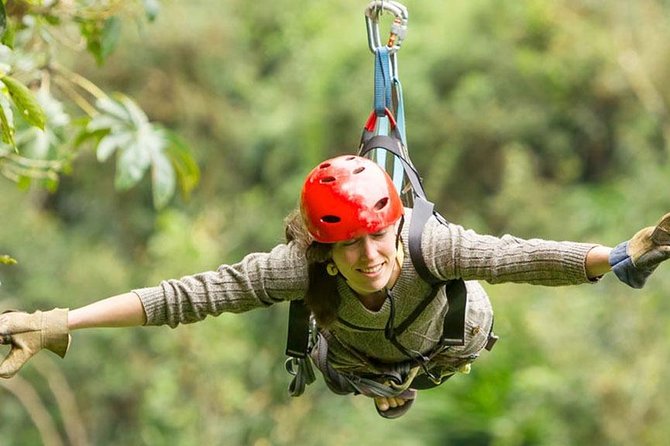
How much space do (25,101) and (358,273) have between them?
0.76 meters

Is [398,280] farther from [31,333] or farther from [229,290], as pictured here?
[31,333]

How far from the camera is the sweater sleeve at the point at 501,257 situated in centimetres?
240

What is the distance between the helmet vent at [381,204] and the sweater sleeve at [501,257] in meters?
0.13

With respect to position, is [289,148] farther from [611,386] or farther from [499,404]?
[611,386]

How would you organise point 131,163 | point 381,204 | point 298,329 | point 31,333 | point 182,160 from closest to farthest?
point 31,333 → point 381,204 → point 298,329 → point 131,163 → point 182,160

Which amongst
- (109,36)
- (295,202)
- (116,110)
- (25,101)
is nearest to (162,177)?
(116,110)

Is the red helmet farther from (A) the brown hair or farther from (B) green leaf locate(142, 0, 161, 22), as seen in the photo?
(B) green leaf locate(142, 0, 161, 22)

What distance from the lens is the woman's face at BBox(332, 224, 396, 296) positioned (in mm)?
2539

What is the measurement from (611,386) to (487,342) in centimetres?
509

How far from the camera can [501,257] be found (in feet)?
8.10

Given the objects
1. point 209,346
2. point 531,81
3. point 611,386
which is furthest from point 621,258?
point 531,81

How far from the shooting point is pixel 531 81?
1158cm

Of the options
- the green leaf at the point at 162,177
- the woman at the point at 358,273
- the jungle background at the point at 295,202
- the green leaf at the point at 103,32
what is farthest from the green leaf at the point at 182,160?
the jungle background at the point at 295,202

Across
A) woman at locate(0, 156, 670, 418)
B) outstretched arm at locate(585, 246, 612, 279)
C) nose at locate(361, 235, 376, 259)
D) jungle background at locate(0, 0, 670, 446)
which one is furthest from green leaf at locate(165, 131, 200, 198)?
jungle background at locate(0, 0, 670, 446)
